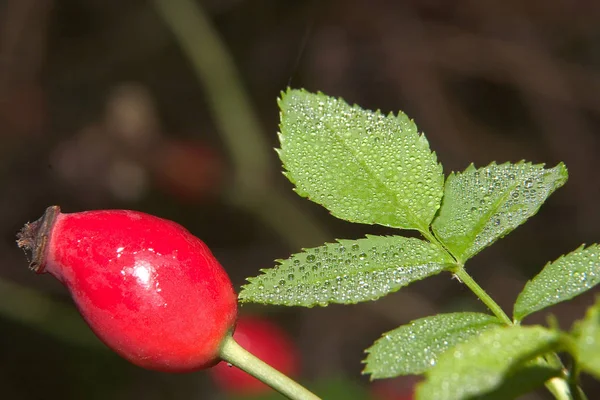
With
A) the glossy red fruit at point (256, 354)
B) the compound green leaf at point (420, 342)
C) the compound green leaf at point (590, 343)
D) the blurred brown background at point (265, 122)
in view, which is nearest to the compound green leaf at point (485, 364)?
the compound green leaf at point (590, 343)

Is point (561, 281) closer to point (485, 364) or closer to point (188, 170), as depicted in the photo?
point (485, 364)

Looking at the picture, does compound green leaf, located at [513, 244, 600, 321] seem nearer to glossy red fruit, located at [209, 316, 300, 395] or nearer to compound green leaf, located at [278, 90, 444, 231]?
compound green leaf, located at [278, 90, 444, 231]

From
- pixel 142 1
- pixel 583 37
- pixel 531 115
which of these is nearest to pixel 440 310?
pixel 531 115

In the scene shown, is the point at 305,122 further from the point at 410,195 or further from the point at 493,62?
the point at 493,62

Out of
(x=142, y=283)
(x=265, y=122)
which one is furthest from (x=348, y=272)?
(x=265, y=122)

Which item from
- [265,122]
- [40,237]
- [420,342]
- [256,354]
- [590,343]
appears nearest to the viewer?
[590,343]

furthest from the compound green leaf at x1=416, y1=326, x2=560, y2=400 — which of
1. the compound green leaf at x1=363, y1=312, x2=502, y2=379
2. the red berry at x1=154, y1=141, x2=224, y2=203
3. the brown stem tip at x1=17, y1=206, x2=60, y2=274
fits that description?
the red berry at x1=154, y1=141, x2=224, y2=203
